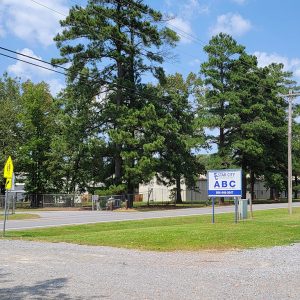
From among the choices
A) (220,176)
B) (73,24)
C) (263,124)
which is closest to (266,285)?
(220,176)

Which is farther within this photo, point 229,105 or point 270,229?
point 229,105

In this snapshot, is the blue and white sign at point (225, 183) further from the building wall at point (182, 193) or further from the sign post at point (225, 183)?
the building wall at point (182, 193)

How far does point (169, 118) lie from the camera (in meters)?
47.1

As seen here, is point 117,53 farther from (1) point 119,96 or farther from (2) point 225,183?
(2) point 225,183

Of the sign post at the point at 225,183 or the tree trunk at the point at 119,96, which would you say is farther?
the tree trunk at the point at 119,96

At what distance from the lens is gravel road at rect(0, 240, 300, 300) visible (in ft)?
25.9

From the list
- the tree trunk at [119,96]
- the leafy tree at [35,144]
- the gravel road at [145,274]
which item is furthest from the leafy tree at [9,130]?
the gravel road at [145,274]

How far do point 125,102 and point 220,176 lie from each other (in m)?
27.9

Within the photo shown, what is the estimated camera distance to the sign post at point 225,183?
21.7 meters

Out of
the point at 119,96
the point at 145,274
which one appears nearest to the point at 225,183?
the point at 145,274

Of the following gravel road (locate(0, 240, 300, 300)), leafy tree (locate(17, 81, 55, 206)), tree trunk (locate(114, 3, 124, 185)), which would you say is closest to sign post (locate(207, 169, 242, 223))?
gravel road (locate(0, 240, 300, 300))

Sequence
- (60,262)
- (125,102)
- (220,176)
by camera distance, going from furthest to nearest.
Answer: (125,102) < (220,176) < (60,262)

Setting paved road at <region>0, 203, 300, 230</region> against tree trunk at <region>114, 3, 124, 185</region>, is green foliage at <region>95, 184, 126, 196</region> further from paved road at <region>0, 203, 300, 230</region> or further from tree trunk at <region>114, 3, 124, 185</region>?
paved road at <region>0, 203, 300, 230</region>

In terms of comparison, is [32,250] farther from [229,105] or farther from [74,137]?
[229,105]
